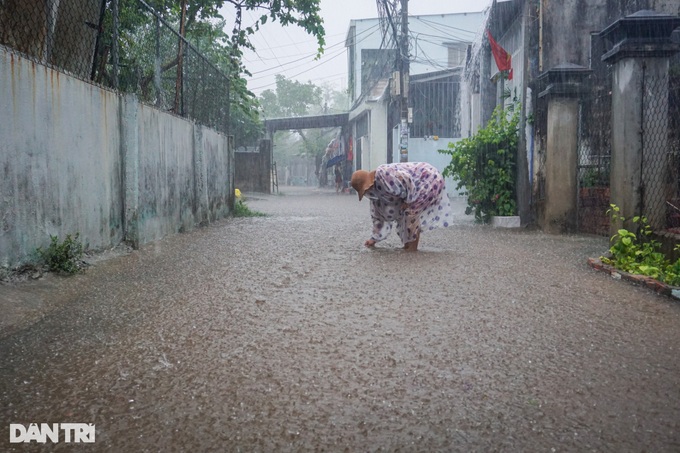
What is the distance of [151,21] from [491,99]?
9.28 m

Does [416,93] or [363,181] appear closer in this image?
[363,181]

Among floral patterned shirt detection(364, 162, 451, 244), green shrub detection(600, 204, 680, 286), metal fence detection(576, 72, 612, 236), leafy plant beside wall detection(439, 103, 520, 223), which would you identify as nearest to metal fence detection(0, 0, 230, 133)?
floral patterned shirt detection(364, 162, 451, 244)

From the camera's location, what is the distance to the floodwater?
2371 millimetres

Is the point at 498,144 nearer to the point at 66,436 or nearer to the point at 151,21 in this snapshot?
the point at 151,21

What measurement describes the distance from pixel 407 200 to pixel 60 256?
388 cm

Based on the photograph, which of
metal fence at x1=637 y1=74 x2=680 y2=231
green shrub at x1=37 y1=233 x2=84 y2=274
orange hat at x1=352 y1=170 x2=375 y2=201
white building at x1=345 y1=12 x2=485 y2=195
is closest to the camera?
green shrub at x1=37 y1=233 x2=84 y2=274

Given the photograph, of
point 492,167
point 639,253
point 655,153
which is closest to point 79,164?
point 639,253

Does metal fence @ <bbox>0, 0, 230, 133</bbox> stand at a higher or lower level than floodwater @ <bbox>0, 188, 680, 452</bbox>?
higher

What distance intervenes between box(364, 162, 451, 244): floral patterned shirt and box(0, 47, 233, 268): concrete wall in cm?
281

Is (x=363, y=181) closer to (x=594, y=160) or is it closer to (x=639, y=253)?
(x=639, y=253)

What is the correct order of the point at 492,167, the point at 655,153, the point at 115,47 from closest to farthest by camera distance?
1. the point at 655,153
2. the point at 115,47
3. the point at 492,167

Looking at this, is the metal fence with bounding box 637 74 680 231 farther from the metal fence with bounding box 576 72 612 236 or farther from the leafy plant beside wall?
the leafy plant beside wall

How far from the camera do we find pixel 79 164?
5934 millimetres

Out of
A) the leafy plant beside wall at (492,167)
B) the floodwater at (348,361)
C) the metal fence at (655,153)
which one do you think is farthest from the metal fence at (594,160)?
the floodwater at (348,361)
